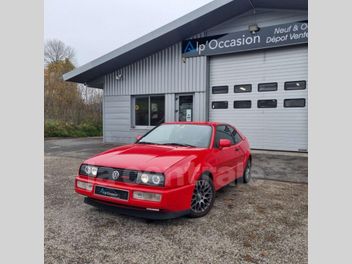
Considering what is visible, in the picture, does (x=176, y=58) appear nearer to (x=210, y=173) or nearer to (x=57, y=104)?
(x=210, y=173)

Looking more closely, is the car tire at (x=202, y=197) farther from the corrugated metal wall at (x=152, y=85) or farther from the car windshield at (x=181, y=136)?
the corrugated metal wall at (x=152, y=85)

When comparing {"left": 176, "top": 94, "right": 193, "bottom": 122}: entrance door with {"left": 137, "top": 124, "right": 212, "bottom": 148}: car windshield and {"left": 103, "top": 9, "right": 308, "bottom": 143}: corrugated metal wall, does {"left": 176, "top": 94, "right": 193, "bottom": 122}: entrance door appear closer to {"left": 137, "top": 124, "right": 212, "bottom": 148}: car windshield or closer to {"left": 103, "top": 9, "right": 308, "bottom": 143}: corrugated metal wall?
{"left": 103, "top": 9, "right": 308, "bottom": 143}: corrugated metal wall

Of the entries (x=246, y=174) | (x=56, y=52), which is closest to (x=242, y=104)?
(x=246, y=174)

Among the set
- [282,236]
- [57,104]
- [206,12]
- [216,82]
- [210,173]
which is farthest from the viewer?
[57,104]

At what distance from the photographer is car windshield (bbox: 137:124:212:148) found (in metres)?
4.62

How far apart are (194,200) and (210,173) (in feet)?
1.76

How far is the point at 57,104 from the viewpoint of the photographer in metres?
21.6

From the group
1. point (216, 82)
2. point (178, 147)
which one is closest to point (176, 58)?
point (216, 82)

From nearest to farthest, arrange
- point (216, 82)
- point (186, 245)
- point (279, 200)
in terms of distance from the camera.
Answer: point (186, 245), point (279, 200), point (216, 82)

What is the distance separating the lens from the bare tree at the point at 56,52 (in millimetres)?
37656

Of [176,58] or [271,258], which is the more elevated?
[176,58]

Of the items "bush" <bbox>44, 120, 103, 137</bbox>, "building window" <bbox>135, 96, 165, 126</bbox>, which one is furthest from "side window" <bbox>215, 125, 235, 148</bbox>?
"bush" <bbox>44, 120, 103, 137</bbox>

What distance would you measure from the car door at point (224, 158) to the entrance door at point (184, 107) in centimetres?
684

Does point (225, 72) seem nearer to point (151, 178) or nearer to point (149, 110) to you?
point (149, 110)
